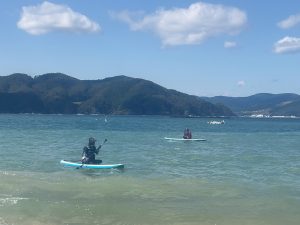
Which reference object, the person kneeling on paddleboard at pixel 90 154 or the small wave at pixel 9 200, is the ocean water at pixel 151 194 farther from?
the person kneeling on paddleboard at pixel 90 154

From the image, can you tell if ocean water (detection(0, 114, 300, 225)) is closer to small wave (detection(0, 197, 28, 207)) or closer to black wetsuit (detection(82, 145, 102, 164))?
small wave (detection(0, 197, 28, 207))

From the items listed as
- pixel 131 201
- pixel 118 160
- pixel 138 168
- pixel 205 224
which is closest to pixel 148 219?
pixel 205 224

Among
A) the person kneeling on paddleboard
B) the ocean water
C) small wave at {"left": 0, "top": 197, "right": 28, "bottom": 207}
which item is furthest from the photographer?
the person kneeling on paddleboard

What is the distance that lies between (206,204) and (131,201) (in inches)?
131

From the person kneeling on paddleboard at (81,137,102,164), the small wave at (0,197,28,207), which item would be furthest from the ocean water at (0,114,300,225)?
the person kneeling on paddleboard at (81,137,102,164)

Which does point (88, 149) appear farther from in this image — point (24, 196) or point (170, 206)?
point (170, 206)

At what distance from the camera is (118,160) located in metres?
43.2

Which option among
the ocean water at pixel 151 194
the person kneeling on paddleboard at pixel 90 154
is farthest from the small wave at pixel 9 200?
the person kneeling on paddleboard at pixel 90 154

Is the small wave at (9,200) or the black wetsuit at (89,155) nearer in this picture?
the small wave at (9,200)

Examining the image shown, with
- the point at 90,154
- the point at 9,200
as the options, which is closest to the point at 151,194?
the point at 9,200

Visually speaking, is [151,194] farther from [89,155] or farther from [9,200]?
[89,155]

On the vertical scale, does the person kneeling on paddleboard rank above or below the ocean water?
above

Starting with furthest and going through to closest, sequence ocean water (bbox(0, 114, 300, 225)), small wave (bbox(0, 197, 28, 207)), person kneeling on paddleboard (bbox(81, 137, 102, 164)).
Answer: person kneeling on paddleboard (bbox(81, 137, 102, 164)) < small wave (bbox(0, 197, 28, 207)) < ocean water (bbox(0, 114, 300, 225))

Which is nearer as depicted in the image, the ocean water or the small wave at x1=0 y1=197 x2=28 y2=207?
the ocean water
